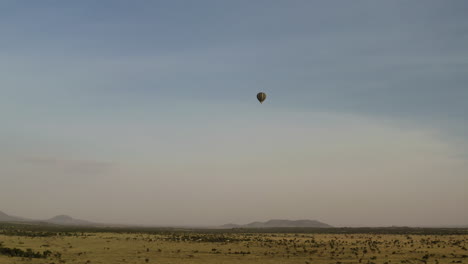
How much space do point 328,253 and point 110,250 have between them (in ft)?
96.8

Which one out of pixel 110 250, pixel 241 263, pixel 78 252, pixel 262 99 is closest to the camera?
pixel 241 263

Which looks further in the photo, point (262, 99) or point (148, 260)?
point (262, 99)

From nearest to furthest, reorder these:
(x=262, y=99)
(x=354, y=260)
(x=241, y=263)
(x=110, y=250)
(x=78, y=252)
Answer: (x=241, y=263) → (x=354, y=260) → (x=78, y=252) → (x=110, y=250) → (x=262, y=99)

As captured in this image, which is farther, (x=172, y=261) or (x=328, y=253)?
(x=328, y=253)

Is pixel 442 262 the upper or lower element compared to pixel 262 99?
lower

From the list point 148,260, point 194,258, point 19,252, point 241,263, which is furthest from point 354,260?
point 19,252

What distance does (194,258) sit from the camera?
48250 mm

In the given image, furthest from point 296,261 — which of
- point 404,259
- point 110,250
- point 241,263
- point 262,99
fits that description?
point 262,99

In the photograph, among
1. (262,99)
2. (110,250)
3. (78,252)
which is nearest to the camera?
(78,252)

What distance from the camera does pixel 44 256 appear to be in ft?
152

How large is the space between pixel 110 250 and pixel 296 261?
1005 inches

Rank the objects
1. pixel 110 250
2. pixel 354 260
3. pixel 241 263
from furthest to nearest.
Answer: pixel 110 250 < pixel 354 260 < pixel 241 263

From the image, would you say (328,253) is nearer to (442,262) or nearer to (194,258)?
(442,262)

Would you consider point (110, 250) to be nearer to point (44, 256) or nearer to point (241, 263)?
point (44, 256)
